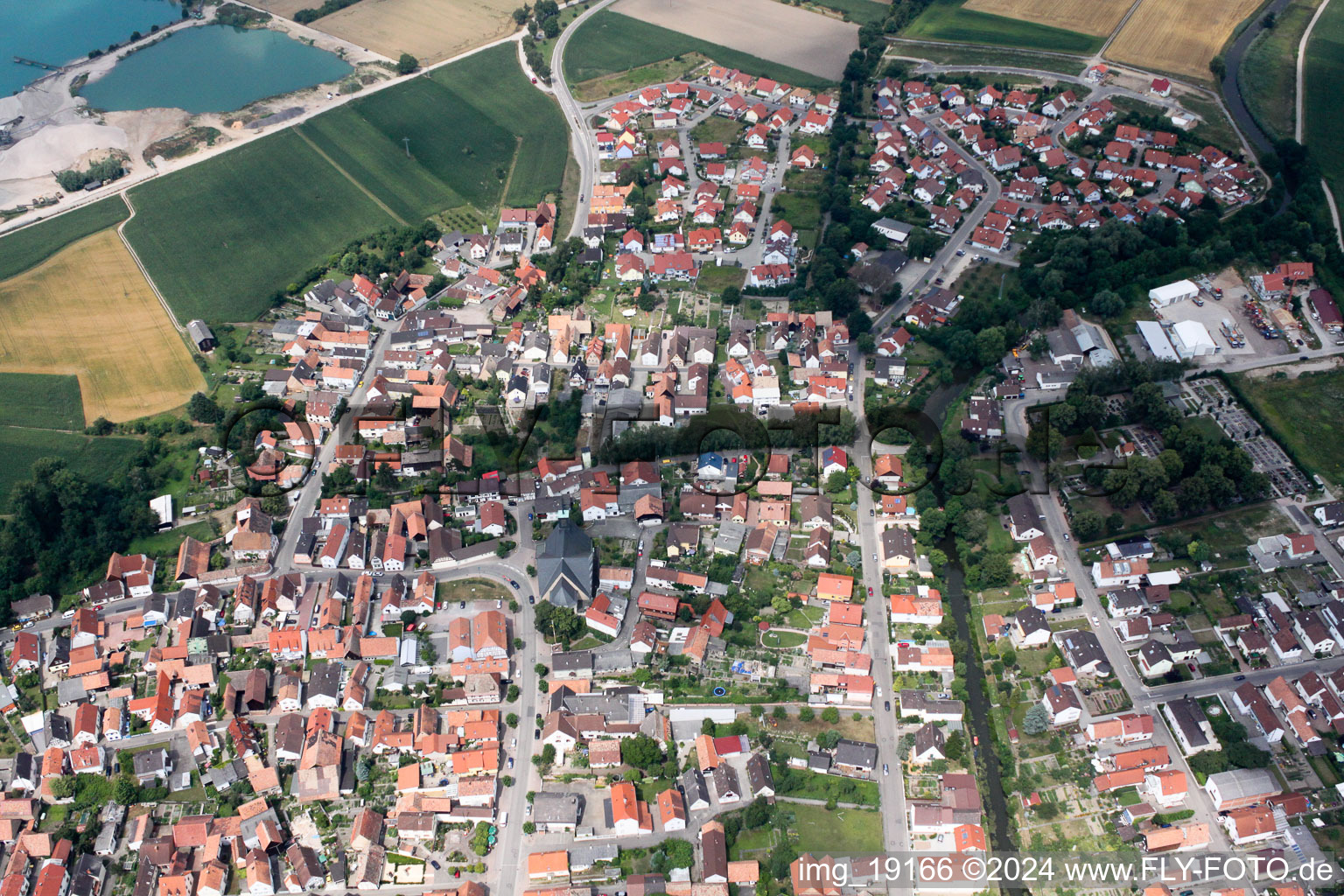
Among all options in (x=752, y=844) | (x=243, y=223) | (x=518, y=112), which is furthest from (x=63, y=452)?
(x=518, y=112)

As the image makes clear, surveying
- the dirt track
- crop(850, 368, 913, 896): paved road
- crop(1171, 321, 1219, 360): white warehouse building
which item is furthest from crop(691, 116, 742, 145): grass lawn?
crop(1171, 321, 1219, 360): white warehouse building

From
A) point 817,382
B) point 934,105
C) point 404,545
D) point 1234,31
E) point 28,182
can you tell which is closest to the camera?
point 404,545

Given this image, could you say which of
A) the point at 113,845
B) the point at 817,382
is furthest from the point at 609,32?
the point at 113,845

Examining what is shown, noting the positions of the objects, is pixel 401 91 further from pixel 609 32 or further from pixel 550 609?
pixel 550 609

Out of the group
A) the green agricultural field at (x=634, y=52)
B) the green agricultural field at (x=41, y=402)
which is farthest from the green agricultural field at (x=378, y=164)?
the green agricultural field at (x=41, y=402)

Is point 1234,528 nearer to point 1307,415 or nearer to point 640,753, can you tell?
point 1307,415

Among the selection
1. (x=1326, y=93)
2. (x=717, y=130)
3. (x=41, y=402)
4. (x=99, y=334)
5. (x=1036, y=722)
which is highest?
(x=1326, y=93)
